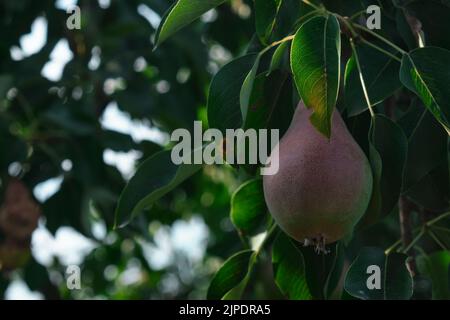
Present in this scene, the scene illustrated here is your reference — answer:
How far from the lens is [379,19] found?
5.83 ft

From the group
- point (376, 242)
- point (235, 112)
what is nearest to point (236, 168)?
point (235, 112)

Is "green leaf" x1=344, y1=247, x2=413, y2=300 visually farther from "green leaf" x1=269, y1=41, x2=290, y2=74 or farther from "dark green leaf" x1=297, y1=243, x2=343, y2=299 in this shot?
"green leaf" x1=269, y1=41, x2=290, y2=74

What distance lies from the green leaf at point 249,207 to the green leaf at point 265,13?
28cm

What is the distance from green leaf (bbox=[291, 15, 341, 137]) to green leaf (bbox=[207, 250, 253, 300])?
0.48m

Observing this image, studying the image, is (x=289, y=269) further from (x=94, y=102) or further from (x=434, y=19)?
(x=94, y=102)

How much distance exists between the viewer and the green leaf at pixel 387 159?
5.40 feet

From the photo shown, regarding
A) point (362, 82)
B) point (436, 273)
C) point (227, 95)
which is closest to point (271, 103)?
point (227, 95)

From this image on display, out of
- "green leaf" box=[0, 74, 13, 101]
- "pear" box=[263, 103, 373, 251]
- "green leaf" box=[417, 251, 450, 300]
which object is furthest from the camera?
"green leaf" box=[0, 74, 13, 101]

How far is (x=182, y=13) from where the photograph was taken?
165 centimetres

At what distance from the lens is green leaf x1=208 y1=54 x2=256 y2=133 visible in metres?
1.72

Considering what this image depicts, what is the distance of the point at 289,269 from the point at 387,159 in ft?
1.05

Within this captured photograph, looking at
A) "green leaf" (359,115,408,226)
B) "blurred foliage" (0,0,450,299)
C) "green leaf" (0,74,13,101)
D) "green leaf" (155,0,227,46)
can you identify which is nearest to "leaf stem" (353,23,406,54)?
"blurred foliage" (0,0,450,299)

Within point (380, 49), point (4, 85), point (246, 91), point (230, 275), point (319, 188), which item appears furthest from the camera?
point (4, 85)

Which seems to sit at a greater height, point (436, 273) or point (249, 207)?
point (249, 207)
